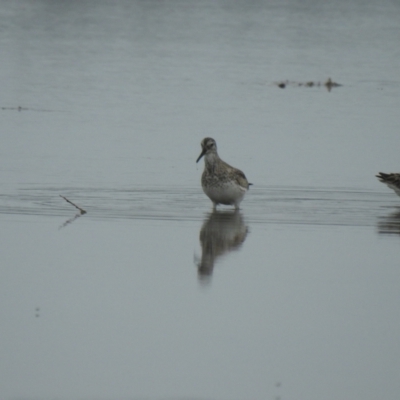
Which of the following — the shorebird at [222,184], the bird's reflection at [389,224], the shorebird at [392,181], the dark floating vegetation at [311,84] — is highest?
the dark floating vegetation at [311,84]

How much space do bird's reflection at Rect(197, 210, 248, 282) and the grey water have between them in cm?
3

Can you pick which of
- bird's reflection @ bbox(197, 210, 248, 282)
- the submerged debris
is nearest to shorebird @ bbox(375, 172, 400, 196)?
bird's reflection @ bbox(197, 210, 248, 282)

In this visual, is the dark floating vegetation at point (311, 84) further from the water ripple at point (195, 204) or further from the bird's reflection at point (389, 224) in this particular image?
the bird's reflection at point (389, 224)

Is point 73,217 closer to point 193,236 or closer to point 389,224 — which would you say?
point 193,236

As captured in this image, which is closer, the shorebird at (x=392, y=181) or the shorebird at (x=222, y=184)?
the shorebird at (x=222, y=184)

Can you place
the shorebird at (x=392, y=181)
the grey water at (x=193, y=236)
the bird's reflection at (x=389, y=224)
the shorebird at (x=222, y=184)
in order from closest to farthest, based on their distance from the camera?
the grey water at (x=193, y=236) < the bird's reflection at (x=389, y=224) < the shorebird at (x=222, y=184) < the shorebird at (x=392, y=181)

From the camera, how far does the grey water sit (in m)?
8.13

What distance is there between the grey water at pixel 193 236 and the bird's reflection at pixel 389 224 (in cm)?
5

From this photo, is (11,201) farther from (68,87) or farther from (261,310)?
(68,87)

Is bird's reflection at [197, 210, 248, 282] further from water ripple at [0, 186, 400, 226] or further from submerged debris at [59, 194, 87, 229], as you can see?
submerged debris at [59, 194, 87, 229]

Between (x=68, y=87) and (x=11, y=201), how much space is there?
13.0 metres

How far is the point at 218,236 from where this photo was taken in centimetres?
1252

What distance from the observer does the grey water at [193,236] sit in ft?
26.7

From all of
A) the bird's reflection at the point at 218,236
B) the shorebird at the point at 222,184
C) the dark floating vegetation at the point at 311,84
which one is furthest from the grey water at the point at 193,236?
the shorebird at the point at 222,184
